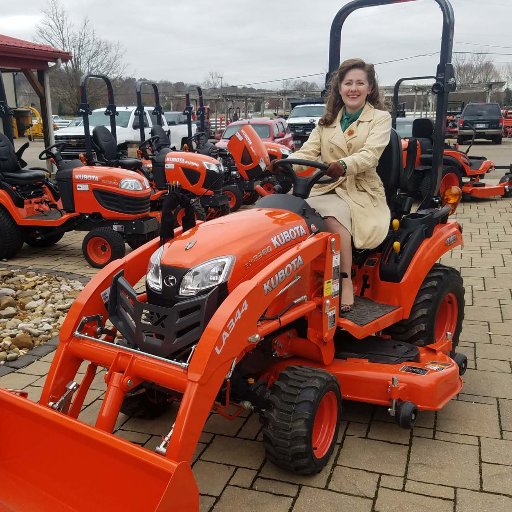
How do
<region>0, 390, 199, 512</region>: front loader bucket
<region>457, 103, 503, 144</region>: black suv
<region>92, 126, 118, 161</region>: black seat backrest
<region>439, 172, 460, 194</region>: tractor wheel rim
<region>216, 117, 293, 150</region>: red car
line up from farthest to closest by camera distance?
<region>457, 103, 503, 144</region>: black suv < <region>216, 117, 293, 150</region>: red car < <region>439, 172, 460, 194</region>: tractor wheel rim < <region>92, 126, 118, 161</region>: black seat backrest < <region>0, 390, 199, 512</region>: front loader bucket

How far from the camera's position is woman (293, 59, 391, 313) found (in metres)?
3.28

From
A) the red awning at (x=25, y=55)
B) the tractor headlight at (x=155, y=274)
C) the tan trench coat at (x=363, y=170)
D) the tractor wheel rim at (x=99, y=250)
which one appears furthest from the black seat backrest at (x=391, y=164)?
the red awning at (x=25, y=55)

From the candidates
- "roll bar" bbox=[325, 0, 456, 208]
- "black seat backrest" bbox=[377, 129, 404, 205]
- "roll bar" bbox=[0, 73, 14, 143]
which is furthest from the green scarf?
"roll bar" bbox=[0, 73, 14, 143]

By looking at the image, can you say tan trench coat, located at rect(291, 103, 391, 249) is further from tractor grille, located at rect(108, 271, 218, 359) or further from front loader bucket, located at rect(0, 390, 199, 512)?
front loader bucket, located at rect(0, 390, 199, 512)


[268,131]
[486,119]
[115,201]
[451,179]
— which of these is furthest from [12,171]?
[486,119]

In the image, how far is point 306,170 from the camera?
3.79 meters

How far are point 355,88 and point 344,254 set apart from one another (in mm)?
962

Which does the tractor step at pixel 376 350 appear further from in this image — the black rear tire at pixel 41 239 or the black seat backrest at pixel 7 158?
the black seat backrest at pixel 7 158

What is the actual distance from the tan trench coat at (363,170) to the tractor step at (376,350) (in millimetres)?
582

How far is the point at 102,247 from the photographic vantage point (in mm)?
6859

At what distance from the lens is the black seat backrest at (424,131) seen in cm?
794

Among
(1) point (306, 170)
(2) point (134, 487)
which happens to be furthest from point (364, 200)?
(2) point (134, 487)

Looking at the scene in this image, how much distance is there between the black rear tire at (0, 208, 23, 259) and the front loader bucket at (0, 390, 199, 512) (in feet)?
16.2

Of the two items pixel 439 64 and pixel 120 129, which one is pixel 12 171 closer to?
pixel 439 64
